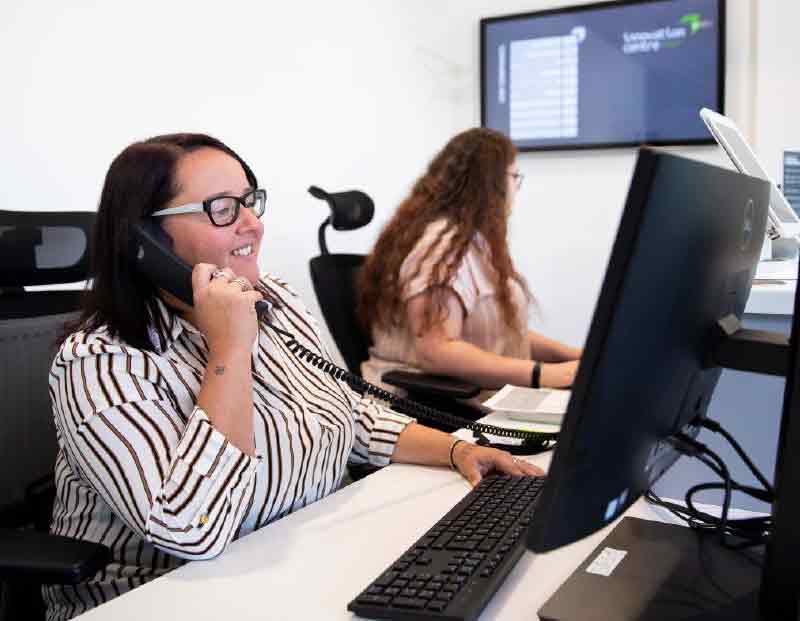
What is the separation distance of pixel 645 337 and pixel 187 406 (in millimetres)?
703

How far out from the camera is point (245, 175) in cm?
128

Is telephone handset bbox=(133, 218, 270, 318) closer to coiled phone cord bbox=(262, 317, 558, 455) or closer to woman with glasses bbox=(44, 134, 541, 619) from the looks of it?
woman with glasses bbox=(44, 134, 541, 619)

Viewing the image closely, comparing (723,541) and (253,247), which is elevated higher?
(253,247)

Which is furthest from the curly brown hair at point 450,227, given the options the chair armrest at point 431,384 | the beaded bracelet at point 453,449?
the beaded bracelet at point 453,449

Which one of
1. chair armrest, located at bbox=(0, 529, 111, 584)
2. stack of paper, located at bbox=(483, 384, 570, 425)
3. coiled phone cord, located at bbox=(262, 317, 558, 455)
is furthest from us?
stack of paper, located at bbox=(483, 384, 570, 425)

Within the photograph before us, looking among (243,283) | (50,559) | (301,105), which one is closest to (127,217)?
(243,283)

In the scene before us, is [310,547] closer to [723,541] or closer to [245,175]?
[723,541]

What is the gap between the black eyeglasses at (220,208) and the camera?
1204 mm

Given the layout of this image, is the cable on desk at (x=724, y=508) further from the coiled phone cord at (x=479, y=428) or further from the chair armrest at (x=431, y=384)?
the chair armrest at (x=431, y=384)

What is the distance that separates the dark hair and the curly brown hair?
105 cm

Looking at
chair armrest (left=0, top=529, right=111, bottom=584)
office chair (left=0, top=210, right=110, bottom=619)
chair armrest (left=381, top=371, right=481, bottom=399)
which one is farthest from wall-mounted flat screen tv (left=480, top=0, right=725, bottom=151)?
chair armrest (left=0, top=529, right=111, bottom=584)

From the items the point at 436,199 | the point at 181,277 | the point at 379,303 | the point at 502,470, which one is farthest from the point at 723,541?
the point at 436,199

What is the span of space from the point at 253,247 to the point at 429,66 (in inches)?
101

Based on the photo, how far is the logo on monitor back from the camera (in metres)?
0.69
